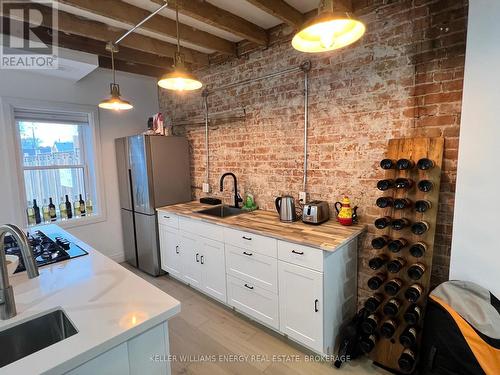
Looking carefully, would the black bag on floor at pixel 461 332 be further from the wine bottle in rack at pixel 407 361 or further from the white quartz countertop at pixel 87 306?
the white quartz countertop at pixel 87 306

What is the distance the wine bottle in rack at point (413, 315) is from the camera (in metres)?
1.66

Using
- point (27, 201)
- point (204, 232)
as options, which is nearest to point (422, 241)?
point (204, 232)

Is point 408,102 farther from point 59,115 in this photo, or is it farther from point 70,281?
point 59,115

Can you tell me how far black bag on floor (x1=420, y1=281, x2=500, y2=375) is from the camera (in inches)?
51.0

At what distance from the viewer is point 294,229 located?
215cm

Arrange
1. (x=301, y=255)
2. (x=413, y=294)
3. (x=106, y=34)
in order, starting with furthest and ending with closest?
(x=106, y=34) → (x=301, y=255) → (x=413, y=294)

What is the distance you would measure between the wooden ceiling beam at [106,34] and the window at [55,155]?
4.17 feet

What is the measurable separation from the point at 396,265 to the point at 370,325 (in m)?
0.46

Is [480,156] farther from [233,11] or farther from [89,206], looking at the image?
[89,206]

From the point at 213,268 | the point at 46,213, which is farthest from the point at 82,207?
the point at 213,268

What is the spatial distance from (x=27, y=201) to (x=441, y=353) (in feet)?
13.2

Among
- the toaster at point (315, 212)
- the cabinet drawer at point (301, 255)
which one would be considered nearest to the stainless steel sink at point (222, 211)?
→ the toaster at point (315, 212)

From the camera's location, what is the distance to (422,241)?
1.80m

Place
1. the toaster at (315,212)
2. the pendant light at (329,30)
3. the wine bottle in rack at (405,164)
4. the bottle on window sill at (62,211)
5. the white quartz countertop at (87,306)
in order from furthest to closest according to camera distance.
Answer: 1. the bottle on window sill at (62,211)
2. the toaster at (315,212)
3. the wine bottle in rack at (405,164)
4. the pendant light at (329,30)
5. the white quartz countertop at (87,306)
